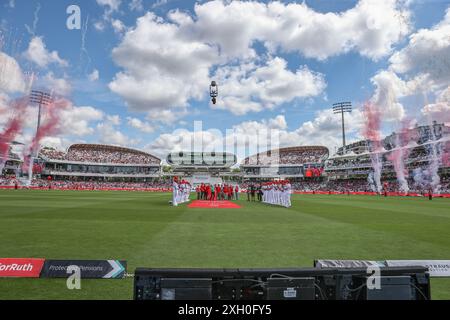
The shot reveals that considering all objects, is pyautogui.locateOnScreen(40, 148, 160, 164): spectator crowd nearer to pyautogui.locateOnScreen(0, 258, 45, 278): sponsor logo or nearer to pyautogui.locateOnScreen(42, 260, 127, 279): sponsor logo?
pyautogui.locateOnScreen(0, 258, 45, 278): sponsor logo

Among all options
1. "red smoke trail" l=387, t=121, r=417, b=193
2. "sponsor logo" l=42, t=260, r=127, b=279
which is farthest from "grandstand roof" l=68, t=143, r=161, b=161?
"sponsor logo" l=42, t=260, r=127, b=279

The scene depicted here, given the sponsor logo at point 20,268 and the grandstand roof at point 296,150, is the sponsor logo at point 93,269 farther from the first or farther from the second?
the grandstand roof at point 296,150

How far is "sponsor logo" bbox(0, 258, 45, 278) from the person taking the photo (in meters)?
5.55

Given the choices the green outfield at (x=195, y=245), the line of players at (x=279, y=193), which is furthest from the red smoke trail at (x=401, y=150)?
the green outfield at (x=195, y=245)

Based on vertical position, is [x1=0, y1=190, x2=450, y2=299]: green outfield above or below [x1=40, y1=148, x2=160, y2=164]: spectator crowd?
below

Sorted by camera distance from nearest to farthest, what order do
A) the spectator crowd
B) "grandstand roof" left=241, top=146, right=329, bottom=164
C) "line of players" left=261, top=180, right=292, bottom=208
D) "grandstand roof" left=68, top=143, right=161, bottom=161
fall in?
"line of players" left=261, top=180, right=292, bottom=208, the spectator crowd, "grandstand roof" left=68, top=143, right=161, bottom=161, "grandstand roof" left=241, top=146, right=329, bottom=164

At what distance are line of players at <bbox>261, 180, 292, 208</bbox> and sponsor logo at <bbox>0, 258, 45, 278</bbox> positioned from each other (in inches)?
784

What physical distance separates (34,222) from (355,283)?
1360 centimetres

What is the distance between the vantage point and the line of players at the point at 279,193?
23719 mm

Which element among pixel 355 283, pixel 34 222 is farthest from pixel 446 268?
pixel 34 222

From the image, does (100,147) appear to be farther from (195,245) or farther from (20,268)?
(20,268)

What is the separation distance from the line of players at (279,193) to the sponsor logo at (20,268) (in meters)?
19.9

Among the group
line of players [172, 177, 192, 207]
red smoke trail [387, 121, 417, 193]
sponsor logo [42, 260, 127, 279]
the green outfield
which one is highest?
red smoke trail [387, 121, 417, 193]

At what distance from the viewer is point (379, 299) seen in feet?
11.4
